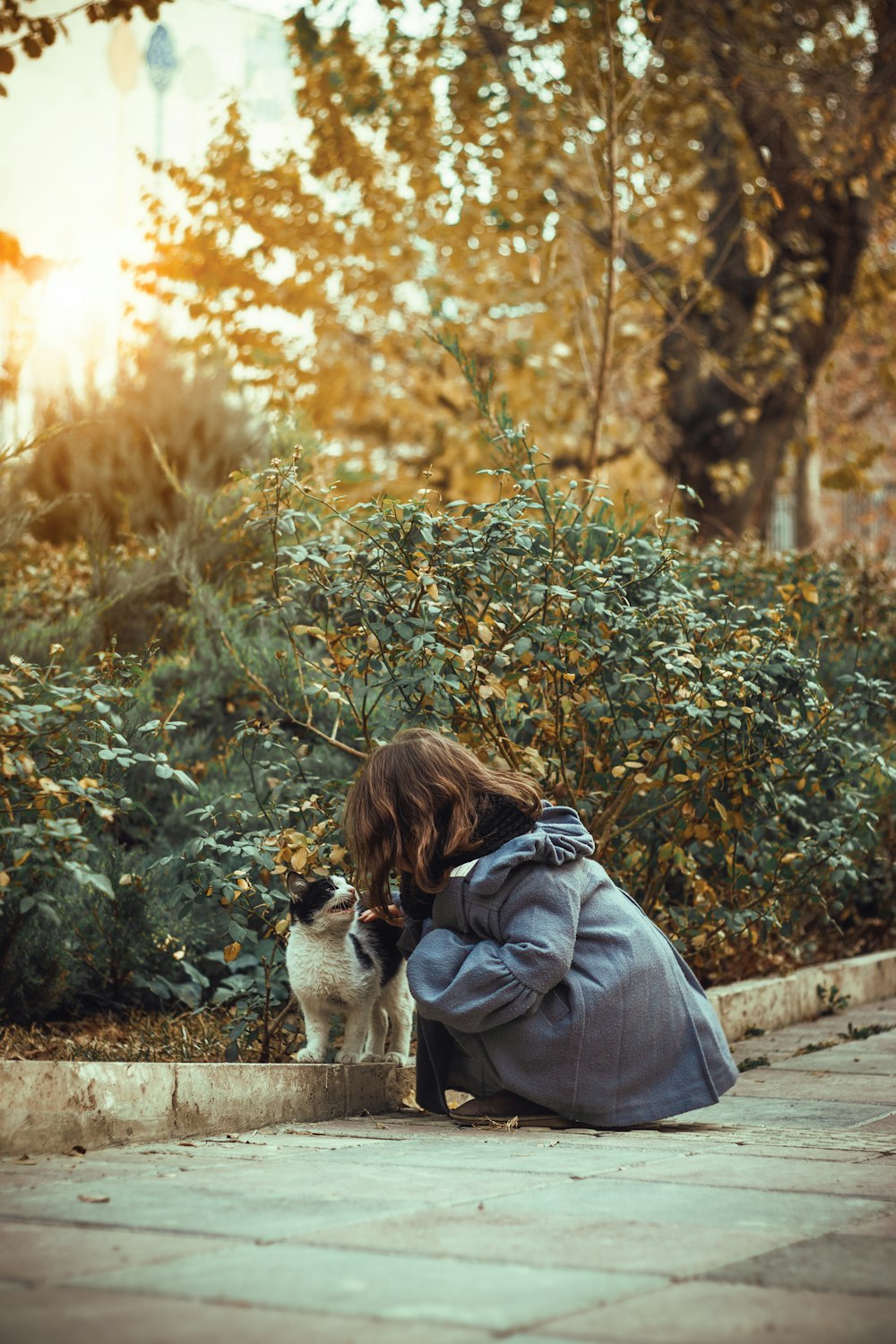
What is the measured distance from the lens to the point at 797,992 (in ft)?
22.3

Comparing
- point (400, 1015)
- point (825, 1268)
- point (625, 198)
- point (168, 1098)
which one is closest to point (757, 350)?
point (625, 198)

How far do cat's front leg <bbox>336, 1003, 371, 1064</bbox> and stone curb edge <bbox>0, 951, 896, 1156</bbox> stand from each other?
100 mm

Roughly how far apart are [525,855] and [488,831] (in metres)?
0.16

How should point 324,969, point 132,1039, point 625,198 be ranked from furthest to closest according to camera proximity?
point 625,198, point 132,1039, point 324,969

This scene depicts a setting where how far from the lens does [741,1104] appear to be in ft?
16.0

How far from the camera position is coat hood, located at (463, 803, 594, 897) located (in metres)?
4.22

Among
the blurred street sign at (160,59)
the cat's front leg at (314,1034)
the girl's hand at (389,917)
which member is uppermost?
the blurred street sign at (160,59)

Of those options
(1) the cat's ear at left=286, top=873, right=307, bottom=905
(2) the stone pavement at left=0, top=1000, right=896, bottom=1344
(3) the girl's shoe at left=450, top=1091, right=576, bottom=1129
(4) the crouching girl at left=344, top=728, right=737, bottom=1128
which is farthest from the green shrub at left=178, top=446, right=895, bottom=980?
(2) the stone pavement at left=0, top=1000, right=896, bottom=1344

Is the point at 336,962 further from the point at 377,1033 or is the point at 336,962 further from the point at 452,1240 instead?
the point at 452,1240

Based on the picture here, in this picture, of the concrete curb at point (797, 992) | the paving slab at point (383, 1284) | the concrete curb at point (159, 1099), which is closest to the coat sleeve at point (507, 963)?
the concrete curb at point (159, 1099)

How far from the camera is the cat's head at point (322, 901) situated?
14.9 ft

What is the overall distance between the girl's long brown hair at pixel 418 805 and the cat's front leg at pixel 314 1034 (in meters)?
0.53

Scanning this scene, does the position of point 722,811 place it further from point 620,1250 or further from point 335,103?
point 335,103

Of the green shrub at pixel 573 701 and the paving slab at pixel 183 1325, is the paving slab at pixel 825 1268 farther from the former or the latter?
the green shrub at pixel 573 701
